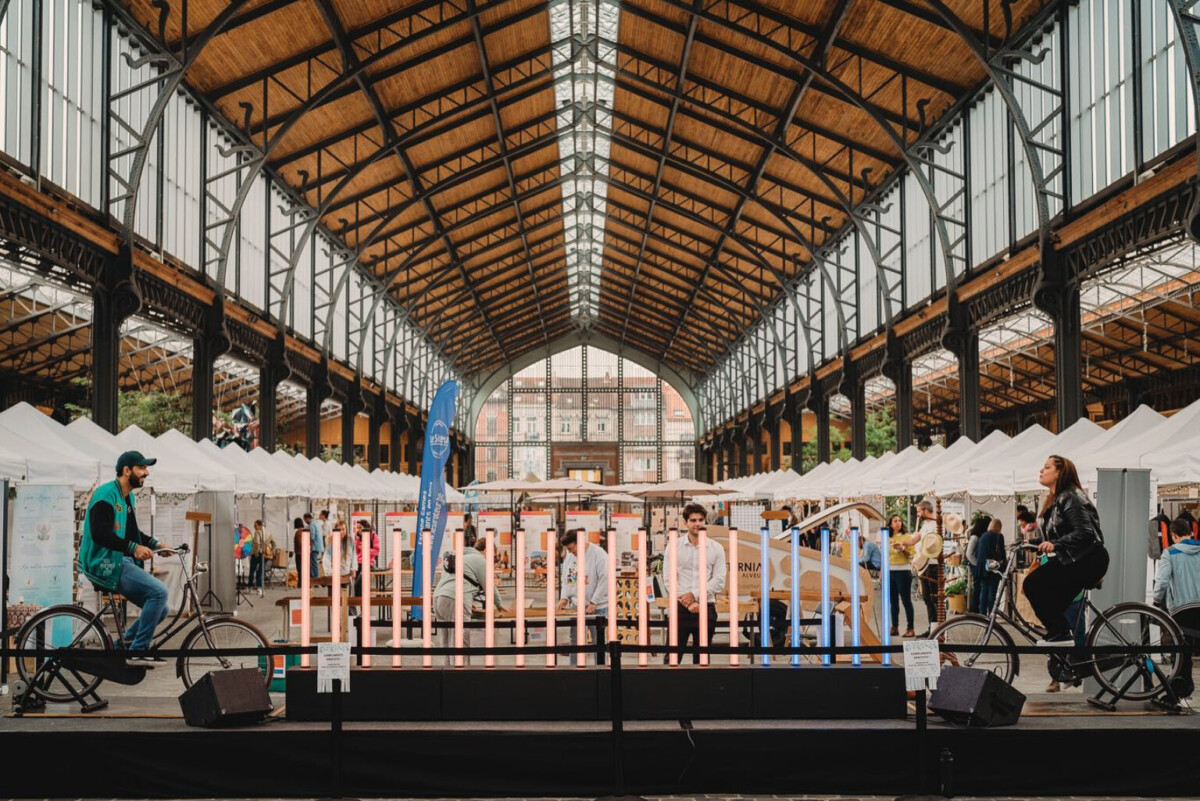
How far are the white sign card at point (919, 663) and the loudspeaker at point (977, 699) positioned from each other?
1.68ft

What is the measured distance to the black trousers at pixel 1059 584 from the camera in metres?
8.30

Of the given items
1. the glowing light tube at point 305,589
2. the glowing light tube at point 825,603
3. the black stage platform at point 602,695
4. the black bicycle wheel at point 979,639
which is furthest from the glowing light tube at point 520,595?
the black bicycle wheel at point 979,639

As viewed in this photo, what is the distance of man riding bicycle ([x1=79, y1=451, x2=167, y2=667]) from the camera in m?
8.16

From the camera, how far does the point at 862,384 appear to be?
3144 centimetres

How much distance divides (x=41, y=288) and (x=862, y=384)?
67.7ft

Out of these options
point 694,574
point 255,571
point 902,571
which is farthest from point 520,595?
point 255,571

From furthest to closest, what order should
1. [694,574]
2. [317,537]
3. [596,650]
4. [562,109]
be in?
[562,109]
[317,537]
[694,574]
[596,650]

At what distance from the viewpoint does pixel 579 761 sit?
7.21 metres

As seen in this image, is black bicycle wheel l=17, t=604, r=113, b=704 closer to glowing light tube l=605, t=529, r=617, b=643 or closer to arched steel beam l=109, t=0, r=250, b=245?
glowing light tube l=605, t=529, r=617, b=643

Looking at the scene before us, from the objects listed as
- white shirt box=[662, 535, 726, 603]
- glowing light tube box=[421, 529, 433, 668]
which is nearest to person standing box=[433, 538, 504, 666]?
glowing light tube box=[421, 529, 433, 668]

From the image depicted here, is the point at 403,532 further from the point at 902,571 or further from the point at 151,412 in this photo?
the point at 902,571

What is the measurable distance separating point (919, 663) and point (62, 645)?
6452 mm

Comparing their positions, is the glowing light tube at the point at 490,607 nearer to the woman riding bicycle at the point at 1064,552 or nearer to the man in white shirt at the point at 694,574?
the man in white shirt at the point at 694,574

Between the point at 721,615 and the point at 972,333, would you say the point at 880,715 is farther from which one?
the point at 972,333
